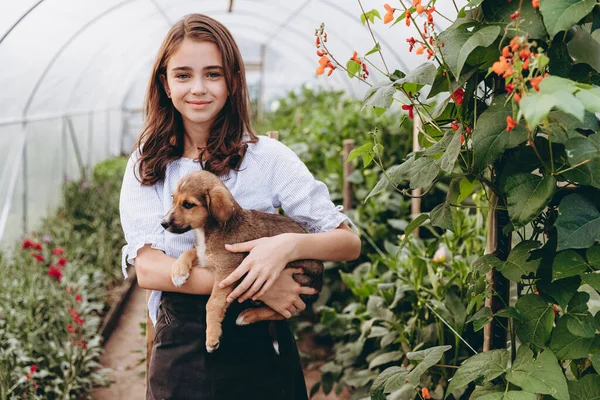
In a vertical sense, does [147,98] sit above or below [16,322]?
above

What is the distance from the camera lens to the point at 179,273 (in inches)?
69.0

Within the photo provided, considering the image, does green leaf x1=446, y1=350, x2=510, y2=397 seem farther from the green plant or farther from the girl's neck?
the girl's neck

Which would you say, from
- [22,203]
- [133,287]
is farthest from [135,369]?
[22,203]

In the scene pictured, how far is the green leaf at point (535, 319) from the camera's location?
1476 mm

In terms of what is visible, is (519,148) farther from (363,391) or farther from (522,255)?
(363,391)

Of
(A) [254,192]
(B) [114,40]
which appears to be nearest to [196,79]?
(A) [254,192]

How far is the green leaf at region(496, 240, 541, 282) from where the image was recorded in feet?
4.92

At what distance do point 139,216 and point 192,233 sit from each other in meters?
0.16

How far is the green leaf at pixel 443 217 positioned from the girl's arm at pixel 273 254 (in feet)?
1.00

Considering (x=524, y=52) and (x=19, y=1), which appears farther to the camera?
(x=19, y=1)

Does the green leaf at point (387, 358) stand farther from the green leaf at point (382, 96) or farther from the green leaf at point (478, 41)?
the green leaf at point (478, 41)

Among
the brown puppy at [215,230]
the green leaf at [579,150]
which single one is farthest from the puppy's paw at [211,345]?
the green leaf at [579,150]

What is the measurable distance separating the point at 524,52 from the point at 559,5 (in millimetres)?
200

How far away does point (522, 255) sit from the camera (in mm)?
1528
